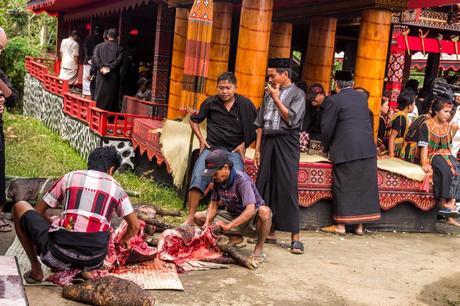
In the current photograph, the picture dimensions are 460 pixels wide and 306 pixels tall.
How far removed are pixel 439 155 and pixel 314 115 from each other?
5.34 ft

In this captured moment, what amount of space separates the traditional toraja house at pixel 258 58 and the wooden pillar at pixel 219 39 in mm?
15

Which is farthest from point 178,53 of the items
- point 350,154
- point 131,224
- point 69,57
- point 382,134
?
point 69,57

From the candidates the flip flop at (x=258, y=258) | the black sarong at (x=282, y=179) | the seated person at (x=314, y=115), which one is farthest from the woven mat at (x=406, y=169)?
the flip flop at (x=258, y=258)

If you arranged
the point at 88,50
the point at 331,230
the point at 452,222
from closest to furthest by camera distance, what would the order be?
Answer: the point at 331,230, the point at 452,222, the point at 88,50

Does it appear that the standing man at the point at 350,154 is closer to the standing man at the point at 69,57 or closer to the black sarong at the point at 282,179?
the black sarong at the point at 282,179

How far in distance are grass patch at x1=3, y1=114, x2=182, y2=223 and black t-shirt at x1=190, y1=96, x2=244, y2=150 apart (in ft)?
3.49

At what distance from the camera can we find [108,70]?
11.7 m

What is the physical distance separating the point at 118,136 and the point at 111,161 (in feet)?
19.7

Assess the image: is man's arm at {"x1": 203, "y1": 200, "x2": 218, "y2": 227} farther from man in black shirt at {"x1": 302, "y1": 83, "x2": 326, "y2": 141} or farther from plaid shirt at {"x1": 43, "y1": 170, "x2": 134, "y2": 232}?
man in black shirt at {"x1": 302, "y1": 83, "x2": 326, "y2": 141}

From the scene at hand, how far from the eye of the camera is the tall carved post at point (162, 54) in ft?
38.2

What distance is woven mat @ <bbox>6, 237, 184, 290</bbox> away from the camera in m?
4.94

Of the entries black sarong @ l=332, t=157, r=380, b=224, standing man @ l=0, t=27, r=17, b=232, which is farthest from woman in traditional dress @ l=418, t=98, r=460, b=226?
standing man @ l=0, t=27, r=17, b=232

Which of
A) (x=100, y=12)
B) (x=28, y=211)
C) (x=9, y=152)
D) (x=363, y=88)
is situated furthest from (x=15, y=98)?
(x=100, y=12)

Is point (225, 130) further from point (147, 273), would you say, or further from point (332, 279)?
point (147, 273)
